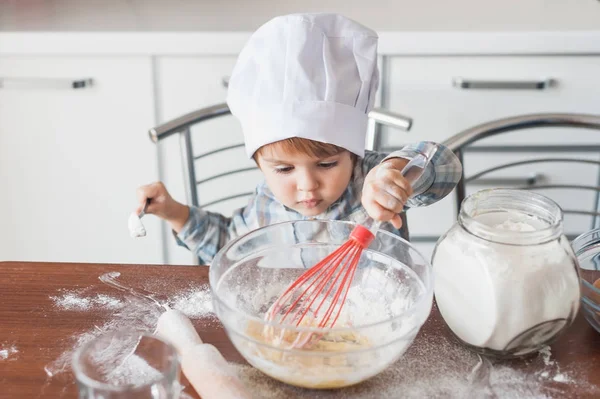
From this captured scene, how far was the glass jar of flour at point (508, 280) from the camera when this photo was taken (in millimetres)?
560

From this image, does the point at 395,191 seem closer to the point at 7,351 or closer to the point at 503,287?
the point at 503,287

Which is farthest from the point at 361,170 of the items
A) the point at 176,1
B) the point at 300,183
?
the point at 176,1

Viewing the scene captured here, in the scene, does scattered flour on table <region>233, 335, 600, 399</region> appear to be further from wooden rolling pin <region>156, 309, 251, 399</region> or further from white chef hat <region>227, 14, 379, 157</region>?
white chef hat <region>227, 14, 379, 157</region>

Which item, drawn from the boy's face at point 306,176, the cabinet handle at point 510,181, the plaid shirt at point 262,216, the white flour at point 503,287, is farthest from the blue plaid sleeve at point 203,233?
the cabinet handle at point 510,181

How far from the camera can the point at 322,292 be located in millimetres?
722

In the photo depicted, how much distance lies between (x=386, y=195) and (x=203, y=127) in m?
0.91

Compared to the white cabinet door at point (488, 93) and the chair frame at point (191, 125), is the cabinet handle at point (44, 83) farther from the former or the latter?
the white cabinet door at point (488, 93)

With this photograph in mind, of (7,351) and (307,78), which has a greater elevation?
(307,78)

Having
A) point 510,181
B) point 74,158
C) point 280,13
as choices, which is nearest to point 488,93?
point 510,181

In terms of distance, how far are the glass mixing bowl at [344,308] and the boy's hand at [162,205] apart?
168 millimetres

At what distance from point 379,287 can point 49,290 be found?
355 mm

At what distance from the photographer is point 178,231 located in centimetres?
100

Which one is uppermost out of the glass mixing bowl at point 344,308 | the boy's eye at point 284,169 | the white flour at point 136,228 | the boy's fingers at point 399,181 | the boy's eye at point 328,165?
the boy's fingers at point 399,181

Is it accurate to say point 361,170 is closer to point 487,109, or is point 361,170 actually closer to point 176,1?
point 487,109
